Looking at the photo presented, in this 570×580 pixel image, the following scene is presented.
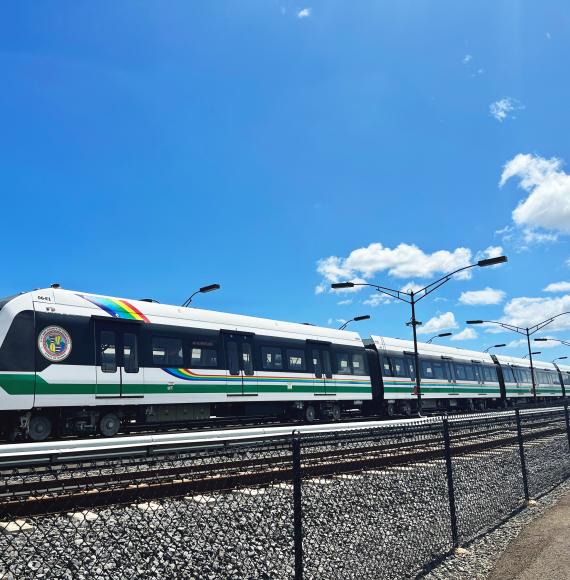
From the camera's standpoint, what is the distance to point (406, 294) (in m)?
27.3

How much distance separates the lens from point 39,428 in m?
13.0

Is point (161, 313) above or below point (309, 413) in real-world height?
above

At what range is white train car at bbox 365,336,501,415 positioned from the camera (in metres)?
26.0

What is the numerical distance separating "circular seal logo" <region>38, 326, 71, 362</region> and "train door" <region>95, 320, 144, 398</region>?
83cm

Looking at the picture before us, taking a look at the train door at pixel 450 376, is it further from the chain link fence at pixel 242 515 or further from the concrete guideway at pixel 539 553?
the concrete guideway at pixel 539 553

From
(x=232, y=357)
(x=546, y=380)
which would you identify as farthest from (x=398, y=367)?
(x=546, y=380)

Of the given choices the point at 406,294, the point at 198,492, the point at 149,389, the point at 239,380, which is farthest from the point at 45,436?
the point at 406,294

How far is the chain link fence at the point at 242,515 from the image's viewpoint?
3375 mm

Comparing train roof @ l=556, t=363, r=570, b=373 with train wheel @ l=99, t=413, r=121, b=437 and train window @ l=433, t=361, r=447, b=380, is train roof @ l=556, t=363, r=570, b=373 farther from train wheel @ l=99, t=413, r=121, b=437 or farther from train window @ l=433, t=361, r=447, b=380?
train wheel @ l=99, t=413, r=121, b=437

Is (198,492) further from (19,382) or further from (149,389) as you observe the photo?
(149,389)

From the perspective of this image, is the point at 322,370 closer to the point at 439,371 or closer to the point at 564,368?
the point at 439,371

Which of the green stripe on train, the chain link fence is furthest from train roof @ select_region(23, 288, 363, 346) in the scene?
the chain link fence

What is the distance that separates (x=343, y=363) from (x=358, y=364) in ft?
4.05

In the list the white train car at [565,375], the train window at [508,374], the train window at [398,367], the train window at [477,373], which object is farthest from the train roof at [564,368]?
the train window at [398,367]
